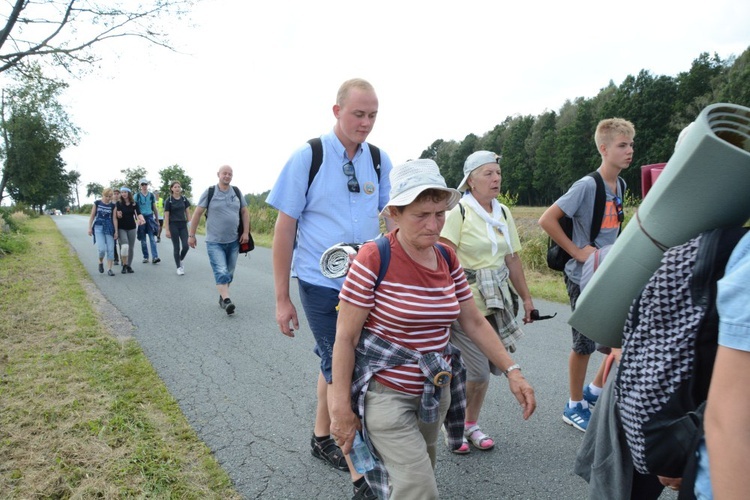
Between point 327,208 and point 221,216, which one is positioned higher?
point 327,208

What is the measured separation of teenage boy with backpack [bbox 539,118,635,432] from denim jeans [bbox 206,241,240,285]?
5078 mm

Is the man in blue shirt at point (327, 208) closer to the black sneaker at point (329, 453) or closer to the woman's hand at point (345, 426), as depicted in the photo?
the black sneaker at point (329, 453)

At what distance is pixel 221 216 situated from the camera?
23.3 feet

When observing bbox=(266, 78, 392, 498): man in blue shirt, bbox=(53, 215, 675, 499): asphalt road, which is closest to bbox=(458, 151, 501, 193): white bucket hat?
bbox=(266, 78, 392, 498): man in blue shirt

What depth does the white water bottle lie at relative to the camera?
81.3 inches

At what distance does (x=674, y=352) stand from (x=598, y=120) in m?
60.8

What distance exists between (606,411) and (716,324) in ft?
2.13

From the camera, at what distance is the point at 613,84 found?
6134cm

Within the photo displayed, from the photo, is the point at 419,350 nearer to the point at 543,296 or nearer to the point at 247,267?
the point at 543,296

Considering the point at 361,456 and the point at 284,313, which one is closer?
the point at 361,456

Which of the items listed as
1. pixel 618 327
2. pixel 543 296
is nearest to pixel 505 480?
pixel 618 327

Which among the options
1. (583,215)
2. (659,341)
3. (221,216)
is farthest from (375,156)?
(221,216)

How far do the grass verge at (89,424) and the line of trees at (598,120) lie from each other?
115 feet

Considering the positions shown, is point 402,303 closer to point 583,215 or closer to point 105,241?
point 583,215
